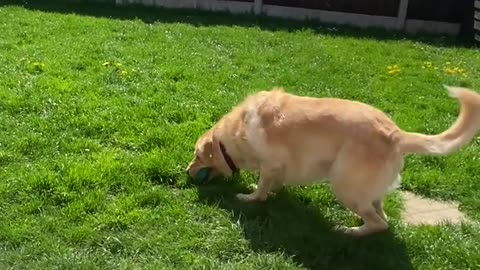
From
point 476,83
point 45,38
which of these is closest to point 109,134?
point 45,38

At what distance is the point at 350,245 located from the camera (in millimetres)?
4098

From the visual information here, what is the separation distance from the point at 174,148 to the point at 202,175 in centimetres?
64

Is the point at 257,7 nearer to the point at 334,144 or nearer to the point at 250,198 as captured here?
the point at 250,198

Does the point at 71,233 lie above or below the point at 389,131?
below

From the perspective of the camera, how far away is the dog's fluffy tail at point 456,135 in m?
3.79

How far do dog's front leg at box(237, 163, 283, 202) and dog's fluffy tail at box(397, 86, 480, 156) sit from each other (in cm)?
83

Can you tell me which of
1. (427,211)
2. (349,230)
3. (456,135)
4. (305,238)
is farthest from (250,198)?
(456,135)

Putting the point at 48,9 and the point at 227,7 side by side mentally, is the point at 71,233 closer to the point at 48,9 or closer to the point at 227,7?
Answer: the point at 48,9

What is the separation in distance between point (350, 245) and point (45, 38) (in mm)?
5737

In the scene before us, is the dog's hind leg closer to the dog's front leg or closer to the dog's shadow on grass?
the dog's shadow on grass

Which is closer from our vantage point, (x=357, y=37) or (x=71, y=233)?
(x=71, y=233)

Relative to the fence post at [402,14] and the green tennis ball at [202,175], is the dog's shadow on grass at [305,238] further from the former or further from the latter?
the fence post at [402,14]

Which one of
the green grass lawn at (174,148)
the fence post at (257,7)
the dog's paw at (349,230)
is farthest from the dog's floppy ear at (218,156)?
the fence post at (257,7)

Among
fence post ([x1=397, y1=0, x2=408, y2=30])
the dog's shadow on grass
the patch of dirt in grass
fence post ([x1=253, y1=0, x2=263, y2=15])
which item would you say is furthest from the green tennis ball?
fence post ([x1=397, y1=0, x2=408, y2=30])
